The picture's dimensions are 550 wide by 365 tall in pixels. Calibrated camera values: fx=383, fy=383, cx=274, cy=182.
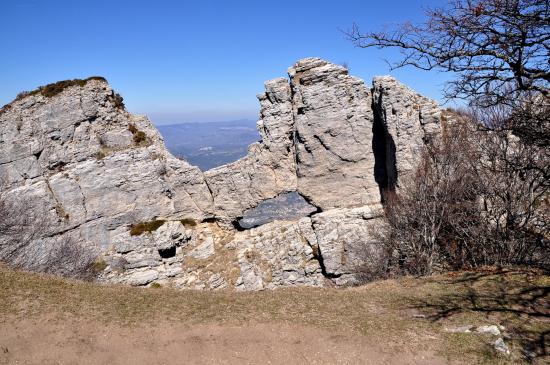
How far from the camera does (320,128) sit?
38.7 metres

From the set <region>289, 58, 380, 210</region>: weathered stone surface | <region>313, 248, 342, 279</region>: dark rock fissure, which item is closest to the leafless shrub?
<region>313, 248, 342, 279</region>: dark rock fissure

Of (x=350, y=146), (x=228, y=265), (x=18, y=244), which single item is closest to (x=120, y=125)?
(x=18, y=244)

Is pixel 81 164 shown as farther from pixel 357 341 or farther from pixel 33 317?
pixel 357 341

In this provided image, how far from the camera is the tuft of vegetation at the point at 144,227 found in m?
37.4

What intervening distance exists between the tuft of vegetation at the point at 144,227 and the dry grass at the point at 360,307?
1948 centimetres

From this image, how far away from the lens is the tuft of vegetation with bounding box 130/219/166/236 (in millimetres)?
37438

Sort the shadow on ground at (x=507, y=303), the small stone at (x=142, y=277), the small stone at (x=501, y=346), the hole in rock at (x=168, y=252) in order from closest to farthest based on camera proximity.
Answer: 1. the small stone at (x=501, y=346)
2. the shadow on ground at (x=507, y=303)
3. the small stone at (x=142, y=277)
4. the hole in rock at (x=168, y=252)

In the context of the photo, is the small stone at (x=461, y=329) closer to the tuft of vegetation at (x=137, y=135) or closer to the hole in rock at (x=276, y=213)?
the hole in rock at (x=276, y=213)

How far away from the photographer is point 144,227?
37.8 metres

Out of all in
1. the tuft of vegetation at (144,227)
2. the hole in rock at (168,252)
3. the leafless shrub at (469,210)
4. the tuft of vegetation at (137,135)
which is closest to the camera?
the leafless shrub at (469,210)

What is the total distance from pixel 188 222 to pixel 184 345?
2671 centimetres

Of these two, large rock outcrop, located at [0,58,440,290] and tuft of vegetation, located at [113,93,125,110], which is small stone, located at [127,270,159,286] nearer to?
large rock outcrop, located at [0,58,440,290]

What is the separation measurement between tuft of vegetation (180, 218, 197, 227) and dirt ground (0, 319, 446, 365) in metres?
24.9

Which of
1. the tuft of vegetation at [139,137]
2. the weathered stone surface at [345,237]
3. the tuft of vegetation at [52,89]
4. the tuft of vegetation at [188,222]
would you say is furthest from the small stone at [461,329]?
the tuft of vegetation at [52,89]
